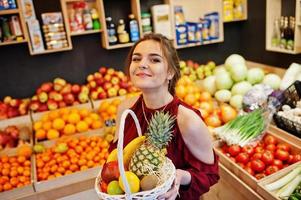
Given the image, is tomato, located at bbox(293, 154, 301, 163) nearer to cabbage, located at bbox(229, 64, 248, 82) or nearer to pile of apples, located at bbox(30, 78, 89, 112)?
cabbage, located at bbox(229, 64, 248, 82)

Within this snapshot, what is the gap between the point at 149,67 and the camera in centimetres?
114

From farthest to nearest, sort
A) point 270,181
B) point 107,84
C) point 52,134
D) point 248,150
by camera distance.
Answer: point 107,84 < point 52,134 < point 248,150 < point 270,181

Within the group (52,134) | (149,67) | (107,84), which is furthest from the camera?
(107,84)

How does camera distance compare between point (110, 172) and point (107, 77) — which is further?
point (107, 77)

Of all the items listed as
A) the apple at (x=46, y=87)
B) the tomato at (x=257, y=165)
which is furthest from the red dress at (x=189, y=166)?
the apple at (x=46, y=87)

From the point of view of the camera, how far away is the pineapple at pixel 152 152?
33.5 inches

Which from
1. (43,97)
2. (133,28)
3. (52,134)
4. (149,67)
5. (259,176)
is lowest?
(259,176)

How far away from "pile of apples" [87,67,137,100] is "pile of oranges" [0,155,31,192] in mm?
883

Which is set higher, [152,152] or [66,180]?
[152,152]

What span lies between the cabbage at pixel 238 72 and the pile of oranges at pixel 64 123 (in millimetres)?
1274

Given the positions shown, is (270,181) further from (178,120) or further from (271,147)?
(178,120)

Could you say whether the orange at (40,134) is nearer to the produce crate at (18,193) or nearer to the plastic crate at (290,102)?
the produce crate at (18,193)

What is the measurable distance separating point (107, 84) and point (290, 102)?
5.12 ft

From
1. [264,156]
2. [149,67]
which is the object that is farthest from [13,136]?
[264,156]
